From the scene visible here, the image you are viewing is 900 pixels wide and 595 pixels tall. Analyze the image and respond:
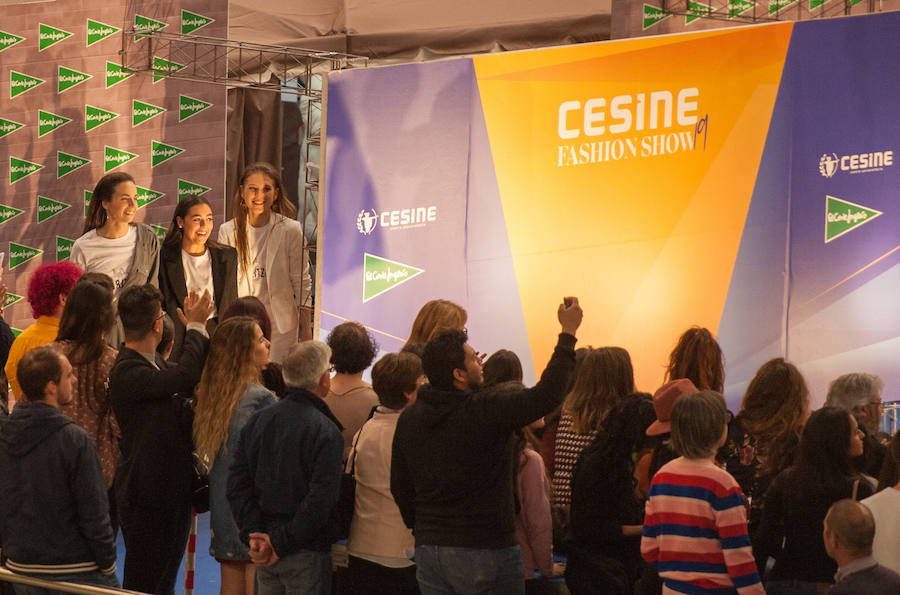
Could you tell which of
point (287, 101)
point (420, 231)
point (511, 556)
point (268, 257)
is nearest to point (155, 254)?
point (268, 257)

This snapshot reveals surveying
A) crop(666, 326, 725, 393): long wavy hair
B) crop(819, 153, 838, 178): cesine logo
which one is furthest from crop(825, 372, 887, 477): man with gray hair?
crop(819, 153, 838, 178): cesine logo

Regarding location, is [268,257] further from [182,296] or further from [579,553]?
[579,553]

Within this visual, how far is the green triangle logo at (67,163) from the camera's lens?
995 cm

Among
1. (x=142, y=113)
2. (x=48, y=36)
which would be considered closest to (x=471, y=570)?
(x=142, y=113)

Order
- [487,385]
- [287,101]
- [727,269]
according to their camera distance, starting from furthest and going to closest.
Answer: [287,101]
[727,269]
[487,385]

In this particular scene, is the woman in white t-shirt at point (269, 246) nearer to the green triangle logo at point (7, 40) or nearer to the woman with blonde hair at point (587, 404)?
the woman with blonde hair at point (587, 404)

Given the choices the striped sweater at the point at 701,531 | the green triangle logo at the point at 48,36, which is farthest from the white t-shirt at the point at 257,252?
the green triangle logo at the point at 48,36

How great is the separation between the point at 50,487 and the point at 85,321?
2.92ft

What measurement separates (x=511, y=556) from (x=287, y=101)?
23.8ft

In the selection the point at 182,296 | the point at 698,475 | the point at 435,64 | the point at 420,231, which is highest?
the point at 435,64

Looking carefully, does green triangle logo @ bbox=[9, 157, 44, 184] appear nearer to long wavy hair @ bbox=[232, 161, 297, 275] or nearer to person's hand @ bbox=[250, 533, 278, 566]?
long wavy hair @ bbox=[232, 161, 297, 275]

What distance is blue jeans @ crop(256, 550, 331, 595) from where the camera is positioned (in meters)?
3.59

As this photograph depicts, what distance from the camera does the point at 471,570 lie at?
10.6 ft

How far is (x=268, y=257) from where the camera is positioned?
6594 mm
